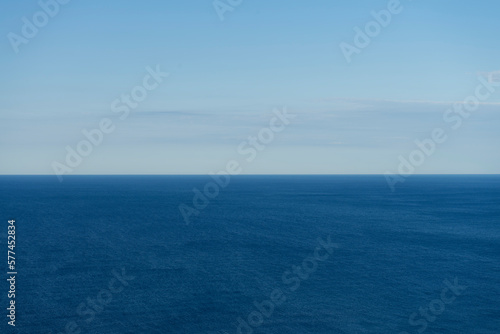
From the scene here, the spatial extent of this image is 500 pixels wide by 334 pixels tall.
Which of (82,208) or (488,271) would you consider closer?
(488,271)

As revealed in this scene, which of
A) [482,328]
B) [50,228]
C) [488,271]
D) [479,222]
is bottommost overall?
[482,328]

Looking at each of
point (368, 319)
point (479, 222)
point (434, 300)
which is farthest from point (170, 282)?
point (479, 222)

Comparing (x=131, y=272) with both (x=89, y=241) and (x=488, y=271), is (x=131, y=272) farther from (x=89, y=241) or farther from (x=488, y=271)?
(x=488, y=271)

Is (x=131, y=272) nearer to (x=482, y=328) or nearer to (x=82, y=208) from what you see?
(x=482, y=328)

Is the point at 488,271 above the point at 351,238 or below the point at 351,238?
below

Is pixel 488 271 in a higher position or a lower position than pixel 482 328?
higher

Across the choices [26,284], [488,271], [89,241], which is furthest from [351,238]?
[26,284]

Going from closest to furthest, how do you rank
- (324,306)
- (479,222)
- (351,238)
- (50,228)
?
(324,306) < (351,238) < (50,228) < (479,222)

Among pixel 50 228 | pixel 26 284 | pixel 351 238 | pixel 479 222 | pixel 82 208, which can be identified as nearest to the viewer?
pixel 26 284

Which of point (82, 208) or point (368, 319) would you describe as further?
point (82, 208)
